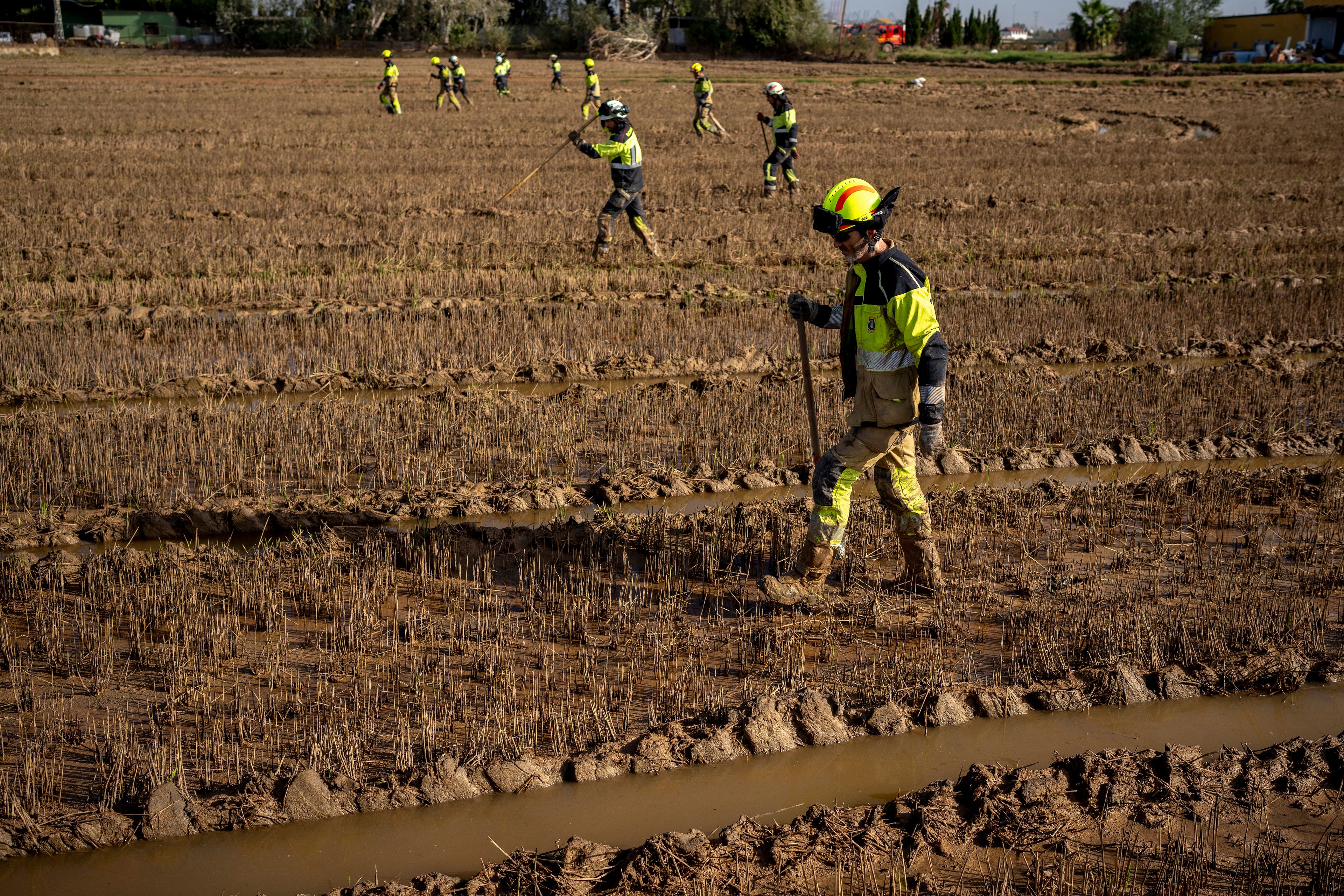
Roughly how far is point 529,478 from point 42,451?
9.71ft

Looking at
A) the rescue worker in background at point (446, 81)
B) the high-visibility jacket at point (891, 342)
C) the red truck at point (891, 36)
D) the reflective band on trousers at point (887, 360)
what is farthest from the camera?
the red truck at point (891, 36)

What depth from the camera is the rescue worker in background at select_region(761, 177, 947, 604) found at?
462 cm

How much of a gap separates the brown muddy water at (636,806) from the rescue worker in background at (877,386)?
106 centimetres

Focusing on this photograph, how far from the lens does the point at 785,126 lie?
50.5 ft

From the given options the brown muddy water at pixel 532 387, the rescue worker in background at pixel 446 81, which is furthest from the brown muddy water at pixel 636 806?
the rescue worker in background at pixel 446 81

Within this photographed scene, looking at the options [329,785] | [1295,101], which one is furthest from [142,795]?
[1295,101]

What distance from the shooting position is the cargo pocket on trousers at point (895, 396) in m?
4.80

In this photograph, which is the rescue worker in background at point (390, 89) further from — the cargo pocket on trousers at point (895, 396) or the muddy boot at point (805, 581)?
the cargo pocket on trousers at point (895, 396)

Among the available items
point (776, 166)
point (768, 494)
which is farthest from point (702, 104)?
point (768, 494)

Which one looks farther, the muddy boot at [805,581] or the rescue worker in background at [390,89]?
the rescue worker in background at [390,89]

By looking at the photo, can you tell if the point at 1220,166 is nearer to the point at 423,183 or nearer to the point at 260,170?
the point at 423,183

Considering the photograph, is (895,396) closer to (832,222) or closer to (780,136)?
(832,222)

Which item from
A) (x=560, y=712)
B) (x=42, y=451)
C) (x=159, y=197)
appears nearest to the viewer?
(x=560, y=712)

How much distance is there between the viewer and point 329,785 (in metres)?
3.85
